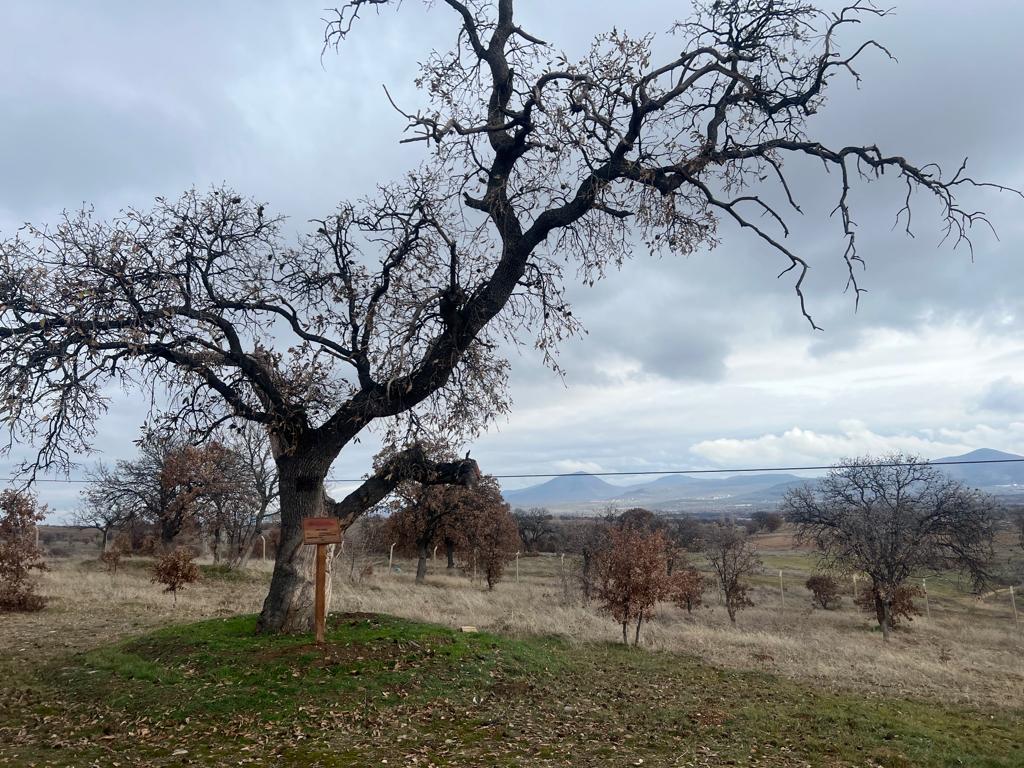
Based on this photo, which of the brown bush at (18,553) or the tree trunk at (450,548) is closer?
the brown bush at (18,553)

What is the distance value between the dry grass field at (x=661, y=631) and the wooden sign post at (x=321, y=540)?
312 cm

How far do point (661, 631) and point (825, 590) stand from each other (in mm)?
18719

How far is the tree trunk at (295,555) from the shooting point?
37.5ft

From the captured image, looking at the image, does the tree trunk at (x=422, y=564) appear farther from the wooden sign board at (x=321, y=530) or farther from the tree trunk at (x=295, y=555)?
the wooden sign board at (x=321, y=530)

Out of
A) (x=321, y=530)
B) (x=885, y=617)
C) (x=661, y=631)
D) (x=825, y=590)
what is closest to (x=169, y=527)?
(x=661, y=631)

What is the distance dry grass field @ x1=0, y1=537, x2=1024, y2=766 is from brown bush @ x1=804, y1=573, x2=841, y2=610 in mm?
794

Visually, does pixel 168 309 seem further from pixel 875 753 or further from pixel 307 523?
pixel 875 753

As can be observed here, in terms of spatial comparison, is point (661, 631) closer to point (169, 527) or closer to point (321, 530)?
point (321, 530)

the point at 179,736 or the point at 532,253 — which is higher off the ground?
the point at 532,253

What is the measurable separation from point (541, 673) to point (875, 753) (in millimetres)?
4698

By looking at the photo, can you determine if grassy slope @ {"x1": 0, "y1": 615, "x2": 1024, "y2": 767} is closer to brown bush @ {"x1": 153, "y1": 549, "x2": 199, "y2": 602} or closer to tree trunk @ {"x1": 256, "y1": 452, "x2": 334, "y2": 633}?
tree trunk @ {"x1": 256, "y1": 452, "x2": 334, "y2": 633}

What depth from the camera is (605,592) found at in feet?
56.0

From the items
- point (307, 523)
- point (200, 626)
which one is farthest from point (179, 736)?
point (200, 626)

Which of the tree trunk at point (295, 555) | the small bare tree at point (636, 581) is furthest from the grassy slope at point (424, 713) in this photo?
the small bare tree at point (636, 581)
